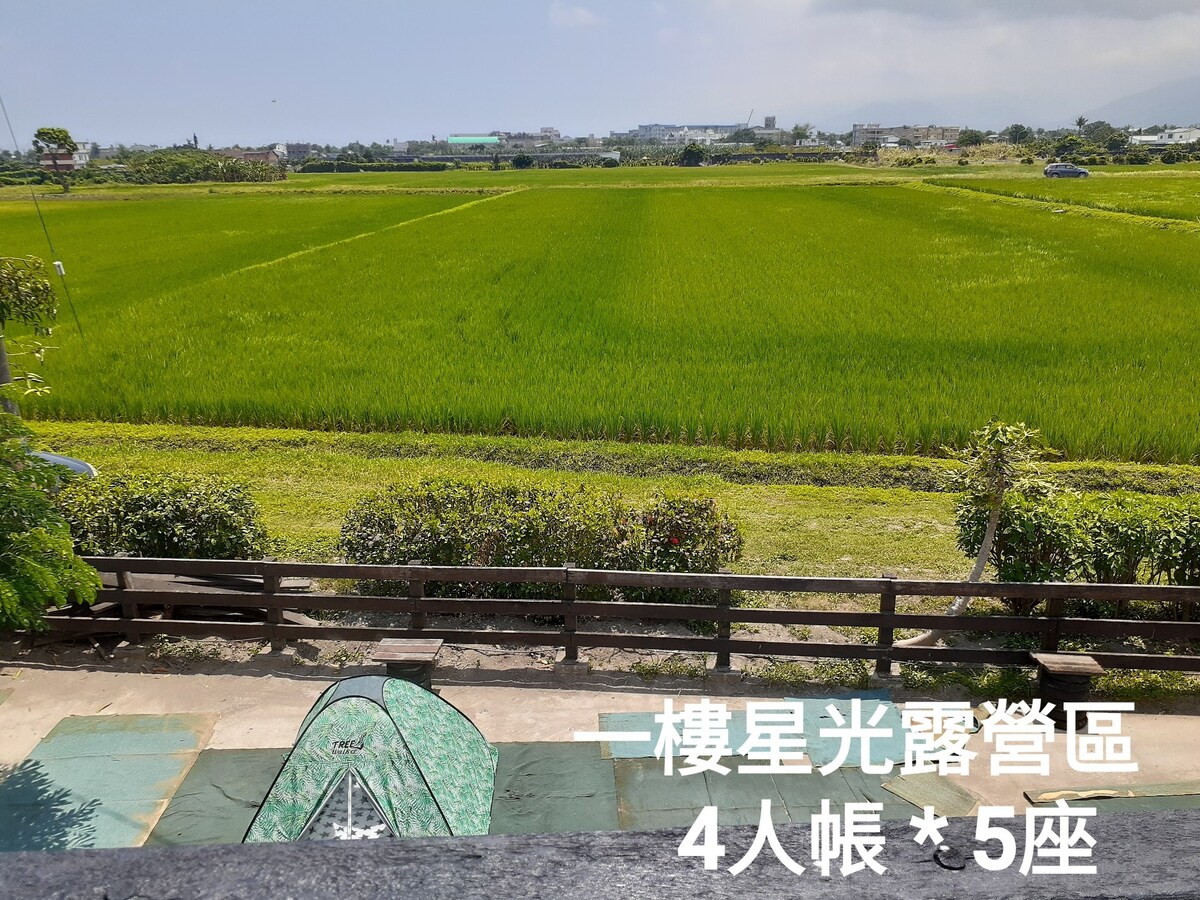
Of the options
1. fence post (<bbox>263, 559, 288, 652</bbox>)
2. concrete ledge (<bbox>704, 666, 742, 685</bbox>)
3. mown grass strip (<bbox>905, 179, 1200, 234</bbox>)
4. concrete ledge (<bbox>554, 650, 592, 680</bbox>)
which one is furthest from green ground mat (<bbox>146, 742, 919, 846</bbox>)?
mown grass strip (<bbox>905, 179, 1200, 234</bbox>)

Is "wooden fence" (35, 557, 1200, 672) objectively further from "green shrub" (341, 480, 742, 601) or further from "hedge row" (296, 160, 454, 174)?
"hedge row" (296, 160, 454, 174)

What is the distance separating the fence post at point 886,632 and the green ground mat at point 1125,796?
1727 millimetres

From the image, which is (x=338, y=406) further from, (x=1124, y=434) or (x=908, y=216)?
(x=908, y=216)

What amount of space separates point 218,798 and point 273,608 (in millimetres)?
2255

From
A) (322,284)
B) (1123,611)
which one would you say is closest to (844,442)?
(1123,611)

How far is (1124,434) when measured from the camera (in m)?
14.1

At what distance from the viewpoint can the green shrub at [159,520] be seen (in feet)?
29.7

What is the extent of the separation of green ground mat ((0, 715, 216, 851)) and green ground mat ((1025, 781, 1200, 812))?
641 cm

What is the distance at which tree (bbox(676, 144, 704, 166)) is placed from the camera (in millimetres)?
138125

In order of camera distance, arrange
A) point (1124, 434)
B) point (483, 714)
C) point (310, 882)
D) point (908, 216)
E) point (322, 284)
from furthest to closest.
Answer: point (908, 216)
point (322, 284)
point (1124, 434)
point (483, 714)
point (310, 882)

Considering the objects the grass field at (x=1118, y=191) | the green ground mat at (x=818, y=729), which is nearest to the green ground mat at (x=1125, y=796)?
the green ground mat at (x=818, y=729)

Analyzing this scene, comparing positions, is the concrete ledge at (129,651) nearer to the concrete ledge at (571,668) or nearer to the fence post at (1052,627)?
the concrete ledge at (571,668)

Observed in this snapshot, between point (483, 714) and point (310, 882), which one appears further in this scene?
point (483, 714)

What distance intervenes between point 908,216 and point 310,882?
4928 centimetres
